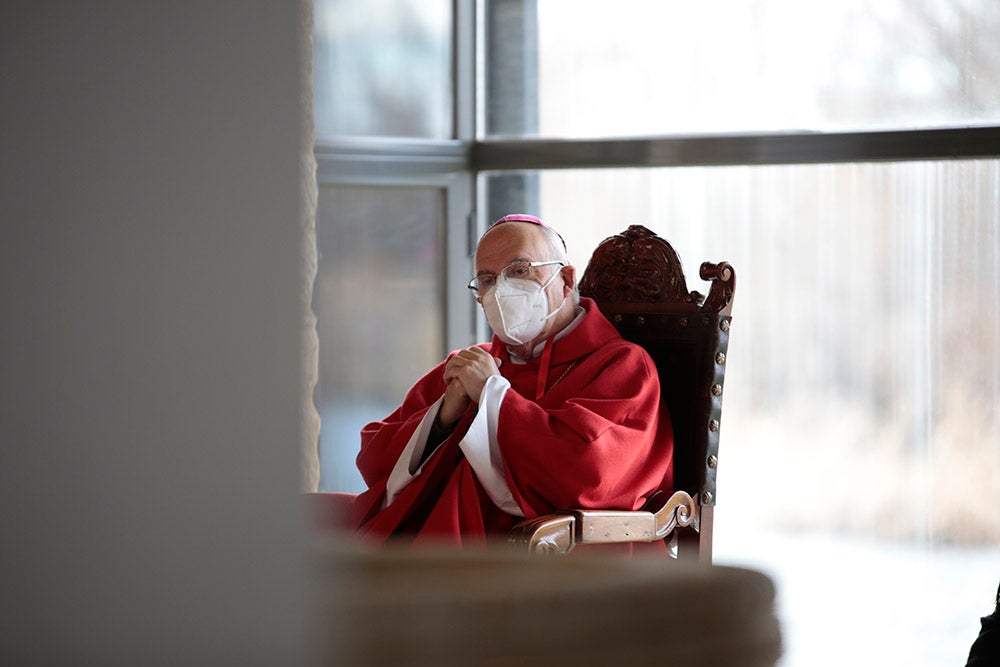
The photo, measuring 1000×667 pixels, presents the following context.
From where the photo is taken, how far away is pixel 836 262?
13.4 feet

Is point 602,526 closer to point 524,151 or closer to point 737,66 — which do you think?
point 737,66

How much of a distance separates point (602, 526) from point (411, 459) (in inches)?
19.0

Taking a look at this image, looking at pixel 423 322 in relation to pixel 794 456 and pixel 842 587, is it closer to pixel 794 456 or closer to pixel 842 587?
pixel 794 456

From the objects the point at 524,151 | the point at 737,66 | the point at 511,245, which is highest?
the point at 737,66

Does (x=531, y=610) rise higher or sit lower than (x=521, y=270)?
lower

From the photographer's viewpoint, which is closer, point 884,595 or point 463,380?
point 463,380

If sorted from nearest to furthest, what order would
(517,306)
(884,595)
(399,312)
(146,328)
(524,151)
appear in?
(146,328) → (517,306) → (884,595) → (399,312) → (524,151)

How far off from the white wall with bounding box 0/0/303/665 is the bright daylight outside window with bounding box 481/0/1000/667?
3500mm

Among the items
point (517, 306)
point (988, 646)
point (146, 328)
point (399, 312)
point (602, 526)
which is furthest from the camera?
point (399, 312)

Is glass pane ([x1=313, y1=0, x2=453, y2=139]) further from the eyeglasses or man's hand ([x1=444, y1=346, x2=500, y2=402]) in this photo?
man's hand ([x1=444, y1=346, x2=500, y2=402])

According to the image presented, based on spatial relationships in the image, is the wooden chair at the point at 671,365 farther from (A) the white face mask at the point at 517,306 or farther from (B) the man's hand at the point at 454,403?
(B) the man's hand at the point at 454,403

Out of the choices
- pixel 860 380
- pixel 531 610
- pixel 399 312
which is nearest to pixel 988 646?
pixel 531 610

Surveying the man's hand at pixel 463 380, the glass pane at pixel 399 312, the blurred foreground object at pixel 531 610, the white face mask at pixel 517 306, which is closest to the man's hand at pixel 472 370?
the man's hand at pixel 463 380

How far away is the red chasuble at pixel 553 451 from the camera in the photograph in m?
2.60
